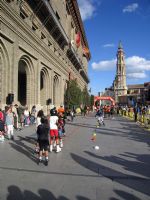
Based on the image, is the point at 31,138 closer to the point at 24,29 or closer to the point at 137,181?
the point at 137,181

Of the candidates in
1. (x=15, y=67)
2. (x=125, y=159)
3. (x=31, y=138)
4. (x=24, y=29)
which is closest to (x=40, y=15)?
(x=24, y=29)

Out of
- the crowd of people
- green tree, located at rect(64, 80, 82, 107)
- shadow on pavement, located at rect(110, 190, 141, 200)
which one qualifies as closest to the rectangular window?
the crowd of people

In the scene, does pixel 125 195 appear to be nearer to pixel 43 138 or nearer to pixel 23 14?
pixel 43 138

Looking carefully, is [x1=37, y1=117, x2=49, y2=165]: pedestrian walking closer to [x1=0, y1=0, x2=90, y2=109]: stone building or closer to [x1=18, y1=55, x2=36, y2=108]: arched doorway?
[x1=0, y1=0, x2=90, y2=109]: stone building

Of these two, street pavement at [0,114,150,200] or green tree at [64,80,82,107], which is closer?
street pavement at [0,114,150,200]

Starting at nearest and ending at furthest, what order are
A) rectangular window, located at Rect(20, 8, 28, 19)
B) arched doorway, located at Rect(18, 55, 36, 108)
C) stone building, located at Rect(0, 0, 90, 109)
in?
stone building, located at Rect(0, 0, 90, 109) → rectangular window, located at Rect(20, 8, 28, 19) → arched doorway, located at Rect(18, 55, 36, 108)

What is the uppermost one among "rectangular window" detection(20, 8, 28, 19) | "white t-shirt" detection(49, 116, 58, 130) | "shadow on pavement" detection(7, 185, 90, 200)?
"rectangular window" detection(20, 8, 28, 19)

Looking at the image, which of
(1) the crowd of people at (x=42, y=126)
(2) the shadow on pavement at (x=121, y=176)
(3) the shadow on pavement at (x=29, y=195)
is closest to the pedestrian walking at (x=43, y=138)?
(1) the crowd of people at (x=42, y=126)

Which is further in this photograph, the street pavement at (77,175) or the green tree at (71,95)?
the green tree at (71,95)

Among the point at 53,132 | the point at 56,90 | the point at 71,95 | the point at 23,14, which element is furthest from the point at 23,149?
the point at 71,95

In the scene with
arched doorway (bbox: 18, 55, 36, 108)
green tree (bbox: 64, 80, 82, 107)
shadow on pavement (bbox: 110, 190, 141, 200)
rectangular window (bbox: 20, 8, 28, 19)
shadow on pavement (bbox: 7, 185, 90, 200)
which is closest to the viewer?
shadow on pavement (bbox: 7, 185, 90, 200)

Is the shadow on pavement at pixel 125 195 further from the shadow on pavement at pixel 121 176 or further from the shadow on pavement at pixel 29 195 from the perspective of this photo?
the shadow on pavement at pixel 29 195

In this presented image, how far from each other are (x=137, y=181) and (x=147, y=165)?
222 centimetres

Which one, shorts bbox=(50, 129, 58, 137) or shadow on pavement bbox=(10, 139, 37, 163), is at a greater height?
shorts bbox=(50, 129, 58, 137)
